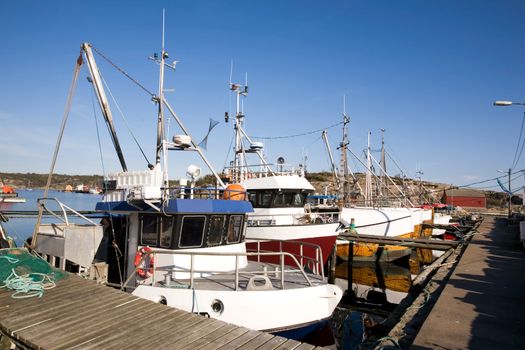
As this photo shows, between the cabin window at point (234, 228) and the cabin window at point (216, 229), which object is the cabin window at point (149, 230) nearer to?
the cabin window at point (216, 229)

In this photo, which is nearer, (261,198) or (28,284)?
(28,284)

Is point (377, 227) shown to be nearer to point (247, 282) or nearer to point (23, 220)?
point (247, 282)

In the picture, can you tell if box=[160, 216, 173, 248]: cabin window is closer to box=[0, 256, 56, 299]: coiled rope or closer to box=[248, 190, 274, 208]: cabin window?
box=[0, 256, 56, 299]: coiled rope

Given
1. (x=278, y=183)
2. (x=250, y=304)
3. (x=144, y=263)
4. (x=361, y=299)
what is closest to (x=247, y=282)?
(x=250, y=304)

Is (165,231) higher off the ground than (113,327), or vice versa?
(165,231)

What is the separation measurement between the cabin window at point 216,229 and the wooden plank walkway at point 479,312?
5.46m

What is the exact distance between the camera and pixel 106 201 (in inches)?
424

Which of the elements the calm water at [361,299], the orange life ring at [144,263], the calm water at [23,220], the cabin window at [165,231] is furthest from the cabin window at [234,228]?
the calm water at [23,220]

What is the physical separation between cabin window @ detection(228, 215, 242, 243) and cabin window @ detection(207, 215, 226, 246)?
0.35 metres

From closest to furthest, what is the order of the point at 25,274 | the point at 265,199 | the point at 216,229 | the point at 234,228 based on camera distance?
the point at 25,274 < the point at 216,229 < the point at 234,228 < the point at 265,199

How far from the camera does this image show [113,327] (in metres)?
6.02

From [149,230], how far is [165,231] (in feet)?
1.77

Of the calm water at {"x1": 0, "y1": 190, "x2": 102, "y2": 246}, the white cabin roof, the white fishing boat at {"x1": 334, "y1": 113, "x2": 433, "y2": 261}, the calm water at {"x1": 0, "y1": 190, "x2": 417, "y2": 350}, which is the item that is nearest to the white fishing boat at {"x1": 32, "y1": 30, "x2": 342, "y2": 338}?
the calm water at {"x1": 0, "y1": 190, "x2": 417, "y2": 350}

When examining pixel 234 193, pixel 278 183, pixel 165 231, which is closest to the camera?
pixel 165 231
